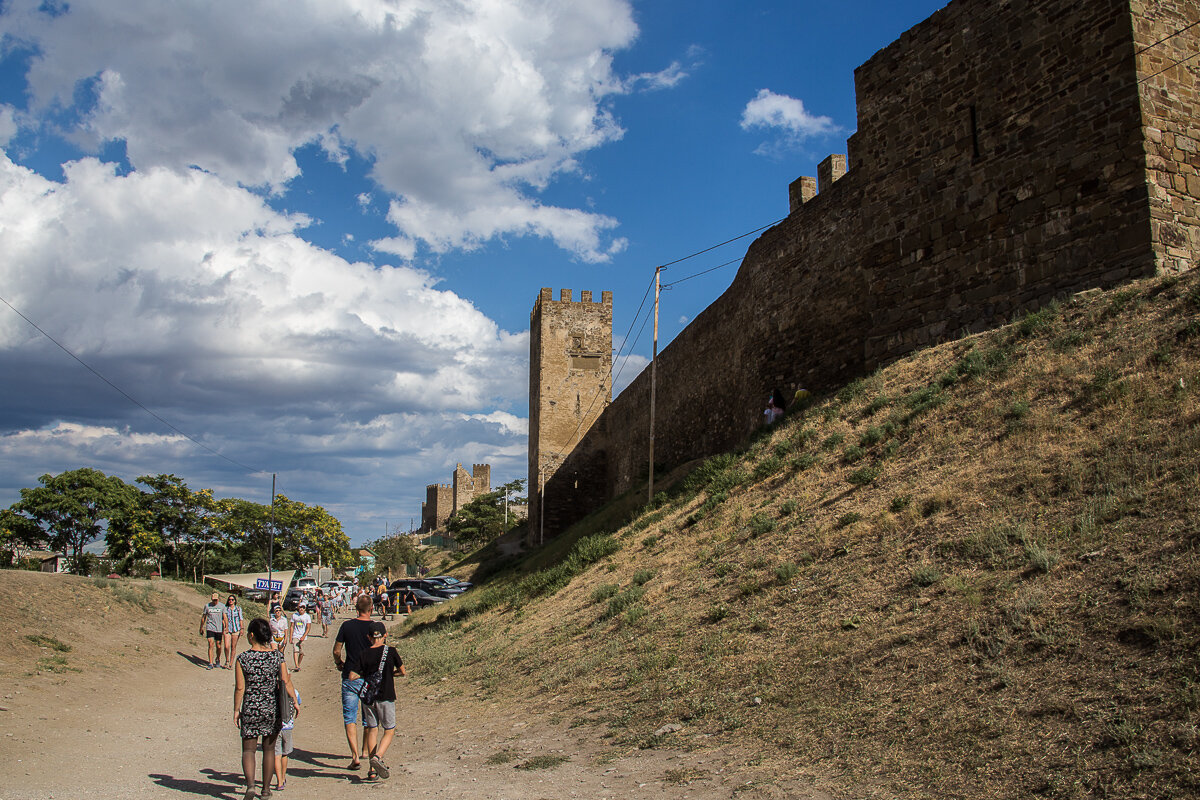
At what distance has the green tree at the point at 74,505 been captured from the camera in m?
45.5

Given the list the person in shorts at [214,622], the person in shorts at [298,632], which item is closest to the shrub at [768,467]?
the person in shorts at [298,632]

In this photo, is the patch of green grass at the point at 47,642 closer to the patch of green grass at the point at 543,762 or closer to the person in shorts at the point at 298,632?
the person in shorts at the point at 298,632

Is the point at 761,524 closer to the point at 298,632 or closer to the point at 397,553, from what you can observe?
the point at 298,632

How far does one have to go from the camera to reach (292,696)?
279 inches

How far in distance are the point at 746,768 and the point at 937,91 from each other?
39.7 ft

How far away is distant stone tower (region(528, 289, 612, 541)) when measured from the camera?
1656 inches

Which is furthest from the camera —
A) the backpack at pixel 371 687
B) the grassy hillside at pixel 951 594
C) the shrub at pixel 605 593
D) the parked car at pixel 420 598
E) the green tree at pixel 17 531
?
the green tree at pixel 17 531

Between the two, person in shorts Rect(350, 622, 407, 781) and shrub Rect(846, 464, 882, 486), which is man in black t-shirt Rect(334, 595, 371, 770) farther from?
shrub Rect(846, 464, 882, 486)

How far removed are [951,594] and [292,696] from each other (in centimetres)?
580

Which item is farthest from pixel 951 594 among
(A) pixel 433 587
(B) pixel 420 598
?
(A) pixel 433 587

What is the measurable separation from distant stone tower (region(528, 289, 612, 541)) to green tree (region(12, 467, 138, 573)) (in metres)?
24.5

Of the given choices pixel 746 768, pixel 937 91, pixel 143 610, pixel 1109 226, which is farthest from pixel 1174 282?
pixel 143 610

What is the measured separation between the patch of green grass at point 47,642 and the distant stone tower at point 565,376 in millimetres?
26673

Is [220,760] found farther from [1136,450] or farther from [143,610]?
[143,610]
